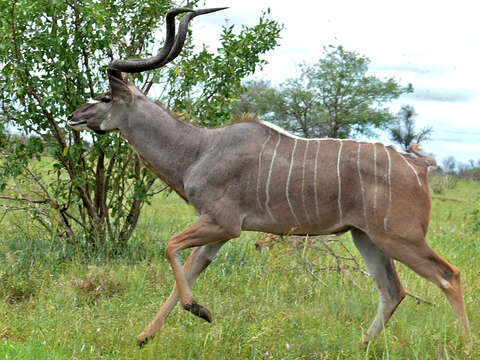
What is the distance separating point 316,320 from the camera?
13.3 feet

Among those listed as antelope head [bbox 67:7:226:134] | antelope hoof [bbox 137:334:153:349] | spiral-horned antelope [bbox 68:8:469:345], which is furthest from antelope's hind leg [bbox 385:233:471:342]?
antelope head [bbox 67:7:226:134]

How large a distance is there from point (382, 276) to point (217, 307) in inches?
45.5

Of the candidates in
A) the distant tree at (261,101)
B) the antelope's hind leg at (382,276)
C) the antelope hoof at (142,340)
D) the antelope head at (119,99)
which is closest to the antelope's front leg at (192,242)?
the antelope hoof at (142,340)

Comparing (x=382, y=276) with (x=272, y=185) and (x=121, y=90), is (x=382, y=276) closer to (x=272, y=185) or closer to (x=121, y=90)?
(x=272, y=185)

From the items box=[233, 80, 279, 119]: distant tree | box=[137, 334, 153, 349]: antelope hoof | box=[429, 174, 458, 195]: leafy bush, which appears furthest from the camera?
box=[233, 80, 279, 119]: distant tree

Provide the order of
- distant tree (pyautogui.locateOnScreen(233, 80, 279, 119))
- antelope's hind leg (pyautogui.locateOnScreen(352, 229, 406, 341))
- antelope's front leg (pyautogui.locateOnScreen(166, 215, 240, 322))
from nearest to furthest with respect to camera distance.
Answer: antelope's front leg (pyautogui.locateOnScreen(166, 215, 240, 322)), antelope's hind leg (pyautogui.locateOnScreen(352, 229, 406, 341)), distant tree (pyautogui.locateOnScreen(233, 80, 279, 119))

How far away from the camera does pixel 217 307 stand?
4273 millimetres

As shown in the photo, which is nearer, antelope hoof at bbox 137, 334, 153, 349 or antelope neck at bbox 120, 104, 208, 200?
antelope hoof at bbox 137, 334, 153, 349

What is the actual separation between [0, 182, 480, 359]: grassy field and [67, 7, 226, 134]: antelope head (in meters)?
1.22

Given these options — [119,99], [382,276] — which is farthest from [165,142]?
[382,276]

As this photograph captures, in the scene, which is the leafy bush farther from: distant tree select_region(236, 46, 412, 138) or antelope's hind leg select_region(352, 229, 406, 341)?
antelope's hind leg select_region(352, 229, 406, 341)

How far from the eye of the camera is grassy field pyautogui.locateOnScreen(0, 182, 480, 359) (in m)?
3.54

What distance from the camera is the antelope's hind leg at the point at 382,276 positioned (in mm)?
4004

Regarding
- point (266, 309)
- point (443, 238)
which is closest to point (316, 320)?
point (266, 309)
